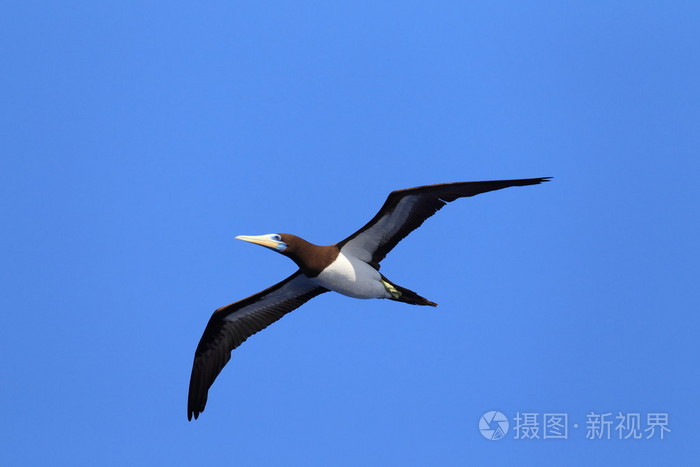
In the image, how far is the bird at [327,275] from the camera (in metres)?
16.6

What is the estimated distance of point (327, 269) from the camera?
56.3 ft

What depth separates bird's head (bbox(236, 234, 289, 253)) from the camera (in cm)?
1692

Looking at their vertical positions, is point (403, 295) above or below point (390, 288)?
below

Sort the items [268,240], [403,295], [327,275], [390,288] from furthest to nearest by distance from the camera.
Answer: [403,295]
[390,288]
[327,275]
[268,240]

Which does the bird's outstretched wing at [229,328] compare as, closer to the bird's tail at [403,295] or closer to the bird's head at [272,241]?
the bird's tail at [403,295]

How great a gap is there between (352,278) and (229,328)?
356cm

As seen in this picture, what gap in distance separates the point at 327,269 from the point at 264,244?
136 cm

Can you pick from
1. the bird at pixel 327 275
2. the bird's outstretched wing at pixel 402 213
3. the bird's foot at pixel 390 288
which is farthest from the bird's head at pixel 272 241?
the bird's foot at pixel 390 288

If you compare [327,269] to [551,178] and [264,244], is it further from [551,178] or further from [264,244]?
[551,178]

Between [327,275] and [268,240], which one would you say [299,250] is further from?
[327,275]

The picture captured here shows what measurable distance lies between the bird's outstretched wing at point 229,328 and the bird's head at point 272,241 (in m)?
2.00

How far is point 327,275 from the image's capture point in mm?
17188

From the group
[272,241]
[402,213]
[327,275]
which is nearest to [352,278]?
[327,275]

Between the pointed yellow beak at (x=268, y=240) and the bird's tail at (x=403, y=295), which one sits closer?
the pointed yellow beak at (x=268, y=240)
